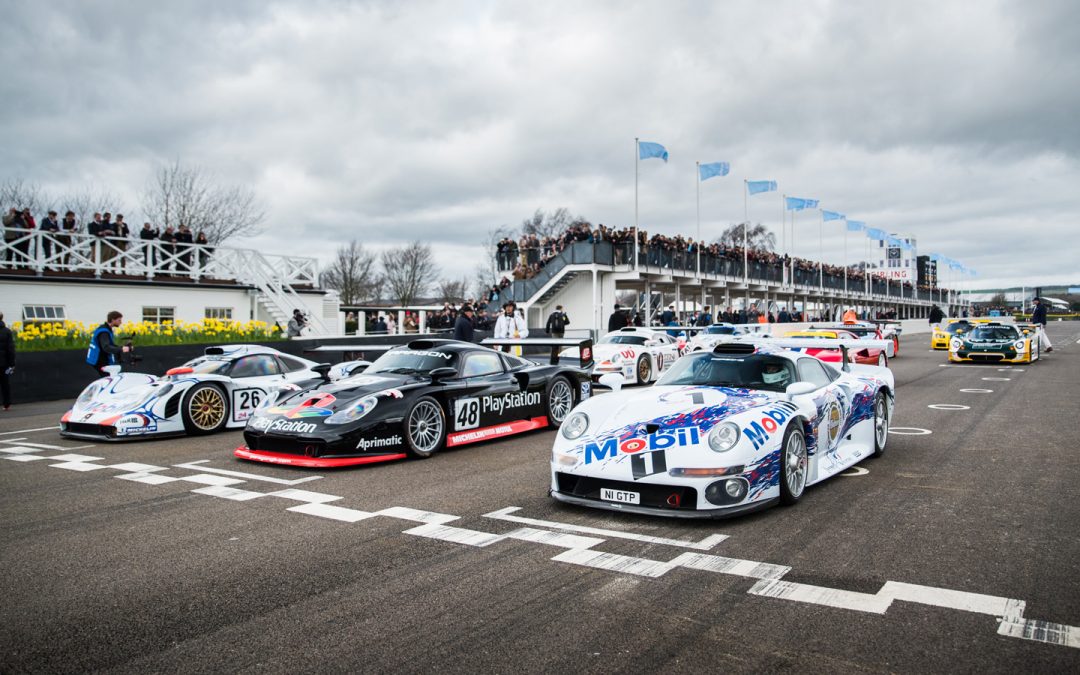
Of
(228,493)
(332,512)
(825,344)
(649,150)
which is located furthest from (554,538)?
(649,150)

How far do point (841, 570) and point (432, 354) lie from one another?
640 centimetres

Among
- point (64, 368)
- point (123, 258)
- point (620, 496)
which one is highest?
point (123, 258)

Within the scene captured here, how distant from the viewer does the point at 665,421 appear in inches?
242

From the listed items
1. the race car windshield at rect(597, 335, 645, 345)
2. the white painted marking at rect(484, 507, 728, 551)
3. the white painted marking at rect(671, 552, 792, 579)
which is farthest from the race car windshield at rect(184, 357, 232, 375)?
the race car windshield at rect(597, 335, 645, 345)

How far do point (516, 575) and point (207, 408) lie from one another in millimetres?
8043

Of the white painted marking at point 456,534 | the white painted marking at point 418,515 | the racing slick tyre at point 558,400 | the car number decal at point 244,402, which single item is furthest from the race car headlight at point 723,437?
the car number decal at point 244,402

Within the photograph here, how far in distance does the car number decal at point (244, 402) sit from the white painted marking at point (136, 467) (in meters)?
2.81

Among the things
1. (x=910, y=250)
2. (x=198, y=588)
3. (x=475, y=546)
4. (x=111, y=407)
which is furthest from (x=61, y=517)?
(x=910, y=250)

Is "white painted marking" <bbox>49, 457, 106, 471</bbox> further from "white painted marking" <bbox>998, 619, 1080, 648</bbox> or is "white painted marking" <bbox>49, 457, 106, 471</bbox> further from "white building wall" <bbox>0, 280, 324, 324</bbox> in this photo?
"white building wall" <bbox>0, 280, 324, 324</bbox>

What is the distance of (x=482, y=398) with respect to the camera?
32.8 feet

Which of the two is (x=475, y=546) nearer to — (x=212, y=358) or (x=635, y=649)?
(x=635, y=649)

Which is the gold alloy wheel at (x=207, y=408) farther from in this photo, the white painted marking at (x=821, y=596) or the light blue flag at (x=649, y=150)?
the light blue flag at (x=649, y=150)

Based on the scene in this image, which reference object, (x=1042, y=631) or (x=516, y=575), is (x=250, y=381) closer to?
(x=516, y=575)

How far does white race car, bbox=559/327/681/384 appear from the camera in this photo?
18125 mm
